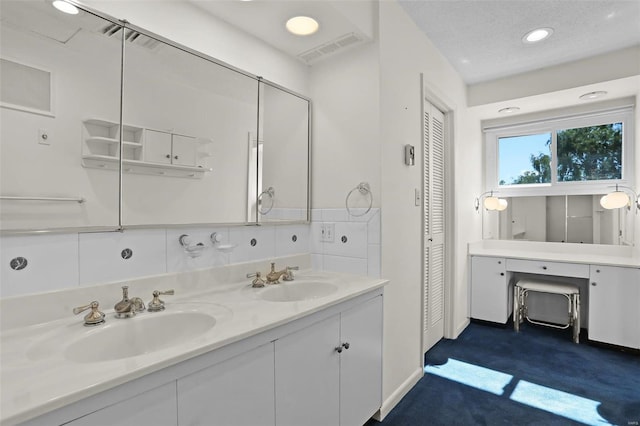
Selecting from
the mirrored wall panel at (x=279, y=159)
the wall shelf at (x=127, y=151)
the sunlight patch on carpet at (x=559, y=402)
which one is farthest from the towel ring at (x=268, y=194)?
the sunlight patch on carpet at (x=559, y=402)

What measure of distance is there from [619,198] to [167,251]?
392cm

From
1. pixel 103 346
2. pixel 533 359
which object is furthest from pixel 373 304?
pixel 533 359

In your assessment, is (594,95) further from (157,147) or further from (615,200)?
(157,147)

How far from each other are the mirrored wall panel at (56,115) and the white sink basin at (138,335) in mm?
416

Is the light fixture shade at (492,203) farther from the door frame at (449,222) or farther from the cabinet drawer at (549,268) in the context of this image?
the door frame at (449,222)

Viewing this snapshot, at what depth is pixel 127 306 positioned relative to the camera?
118 cm

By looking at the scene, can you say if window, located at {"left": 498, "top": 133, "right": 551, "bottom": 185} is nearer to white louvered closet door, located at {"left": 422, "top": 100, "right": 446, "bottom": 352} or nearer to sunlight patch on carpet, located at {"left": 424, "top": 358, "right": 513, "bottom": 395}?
white louvered closet door, located at {"left": 422, "top": 100, "right": 446, "bottom": 352}

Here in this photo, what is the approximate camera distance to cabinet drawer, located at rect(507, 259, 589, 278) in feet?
9.49

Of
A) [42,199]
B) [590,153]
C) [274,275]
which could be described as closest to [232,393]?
[274,275]

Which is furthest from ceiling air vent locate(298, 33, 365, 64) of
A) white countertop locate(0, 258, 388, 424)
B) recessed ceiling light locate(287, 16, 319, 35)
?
white countertop locate(0, 258, 388, 424)

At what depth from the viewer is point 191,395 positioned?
0.92 metres

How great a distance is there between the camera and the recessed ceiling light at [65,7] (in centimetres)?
119

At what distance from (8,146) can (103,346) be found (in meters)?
0.74

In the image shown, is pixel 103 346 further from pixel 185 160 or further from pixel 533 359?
pixel 533 359
